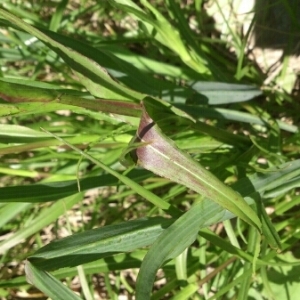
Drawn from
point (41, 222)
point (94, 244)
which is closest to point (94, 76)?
point (94, 244)

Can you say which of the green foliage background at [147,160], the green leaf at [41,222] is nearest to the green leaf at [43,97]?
the green foliage background at [147,160]

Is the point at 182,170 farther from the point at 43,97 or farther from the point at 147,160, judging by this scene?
the point at 43,97

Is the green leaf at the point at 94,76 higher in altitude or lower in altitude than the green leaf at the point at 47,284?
higher

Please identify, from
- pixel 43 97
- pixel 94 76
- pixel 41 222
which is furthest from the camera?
pixel 41 222

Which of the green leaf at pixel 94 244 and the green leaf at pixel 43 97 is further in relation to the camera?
the green leaf at pixel 94 244

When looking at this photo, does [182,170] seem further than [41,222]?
No

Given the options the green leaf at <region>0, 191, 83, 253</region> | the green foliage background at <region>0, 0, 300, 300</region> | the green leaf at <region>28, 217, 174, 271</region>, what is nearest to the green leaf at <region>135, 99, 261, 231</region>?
the green foliage background at <region>0, 0, 300, 300</region>

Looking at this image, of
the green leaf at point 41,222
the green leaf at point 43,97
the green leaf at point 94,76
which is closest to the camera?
the green leaf at point 43,97

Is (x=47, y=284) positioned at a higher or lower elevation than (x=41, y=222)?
lower

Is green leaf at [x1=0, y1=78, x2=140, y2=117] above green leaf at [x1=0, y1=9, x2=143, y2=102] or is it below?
below

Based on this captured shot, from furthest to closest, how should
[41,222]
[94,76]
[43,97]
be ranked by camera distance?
[41,222]
[94,76]
[43,97]

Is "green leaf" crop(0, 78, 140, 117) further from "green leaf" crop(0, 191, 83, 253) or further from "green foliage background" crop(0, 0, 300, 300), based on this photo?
"green leaf" crop(0, 191, 83, 253)

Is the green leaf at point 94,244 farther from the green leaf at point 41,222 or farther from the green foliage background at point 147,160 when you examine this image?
the green leaf at point 41,222


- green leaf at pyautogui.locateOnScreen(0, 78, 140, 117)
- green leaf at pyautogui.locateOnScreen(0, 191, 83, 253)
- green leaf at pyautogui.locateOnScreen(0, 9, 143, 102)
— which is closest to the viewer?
green leaf at pyautogui.locateOnScreen(0, 78, 140, 117)
